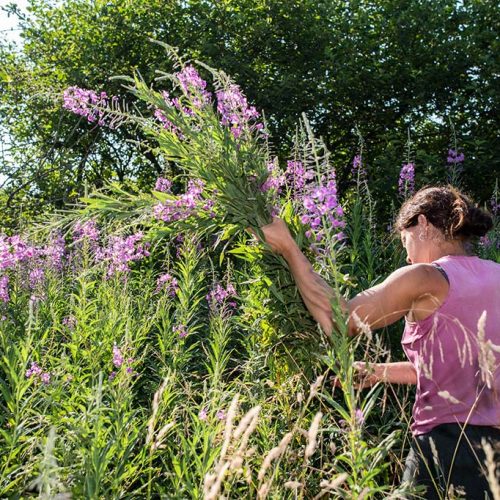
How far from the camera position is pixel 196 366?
439 cm

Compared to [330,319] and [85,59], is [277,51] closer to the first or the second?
[85,59]

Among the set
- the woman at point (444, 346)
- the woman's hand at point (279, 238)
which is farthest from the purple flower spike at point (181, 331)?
the woman at point (444, 346)

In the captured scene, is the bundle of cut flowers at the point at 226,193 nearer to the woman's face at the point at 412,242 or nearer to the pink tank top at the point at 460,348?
the woman's face at the point at 412,242

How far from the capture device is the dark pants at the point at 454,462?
216cm

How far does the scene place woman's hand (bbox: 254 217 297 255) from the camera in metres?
2.57

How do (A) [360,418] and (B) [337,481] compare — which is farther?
(A) [360,418]

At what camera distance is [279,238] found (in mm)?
2580

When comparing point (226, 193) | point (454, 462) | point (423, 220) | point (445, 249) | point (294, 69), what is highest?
point (294, 69)

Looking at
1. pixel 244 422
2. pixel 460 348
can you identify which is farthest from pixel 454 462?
pixel 244 422

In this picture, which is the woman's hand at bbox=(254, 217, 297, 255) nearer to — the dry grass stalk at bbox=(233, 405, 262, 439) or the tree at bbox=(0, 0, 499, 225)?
the dry grass stalk at bbox=(233, 405, 262, 439)

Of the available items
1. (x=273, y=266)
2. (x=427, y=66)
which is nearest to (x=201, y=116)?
(x=273, y=266)

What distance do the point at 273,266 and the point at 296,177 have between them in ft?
2.86

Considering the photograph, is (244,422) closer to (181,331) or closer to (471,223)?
(471,223)

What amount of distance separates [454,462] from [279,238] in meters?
1.03
